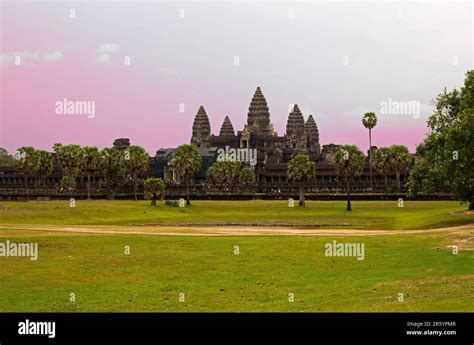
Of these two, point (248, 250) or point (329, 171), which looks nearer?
point (248, 250)

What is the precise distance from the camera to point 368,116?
129 meters

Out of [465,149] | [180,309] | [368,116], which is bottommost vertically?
[180,309]

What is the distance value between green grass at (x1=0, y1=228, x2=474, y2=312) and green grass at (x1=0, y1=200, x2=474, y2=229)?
2511 centimetres

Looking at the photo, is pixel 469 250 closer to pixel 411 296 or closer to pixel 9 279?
pixel 411 296

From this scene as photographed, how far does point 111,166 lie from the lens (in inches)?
5221

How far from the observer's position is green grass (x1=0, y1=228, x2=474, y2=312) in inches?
987

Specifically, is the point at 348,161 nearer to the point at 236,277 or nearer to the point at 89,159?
the point at 89,159

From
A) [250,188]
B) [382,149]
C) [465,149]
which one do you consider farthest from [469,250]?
[250,188]

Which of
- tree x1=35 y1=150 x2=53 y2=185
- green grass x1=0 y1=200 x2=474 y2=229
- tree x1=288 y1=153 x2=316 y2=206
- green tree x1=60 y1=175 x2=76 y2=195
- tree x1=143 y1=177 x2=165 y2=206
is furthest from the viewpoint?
green tree x1=60 y1=175 x2=76 y2=195

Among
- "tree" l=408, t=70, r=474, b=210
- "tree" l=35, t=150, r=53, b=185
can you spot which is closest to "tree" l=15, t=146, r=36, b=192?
"tree" l=35, t=150, r=53, b=185

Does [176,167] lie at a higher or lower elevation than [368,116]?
lower

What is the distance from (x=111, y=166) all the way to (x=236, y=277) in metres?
104

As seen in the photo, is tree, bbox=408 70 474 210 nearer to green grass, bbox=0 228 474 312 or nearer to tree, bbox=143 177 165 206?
green grass, bbox=0 228 474 312

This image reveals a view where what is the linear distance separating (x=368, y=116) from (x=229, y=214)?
4476 centimetres
